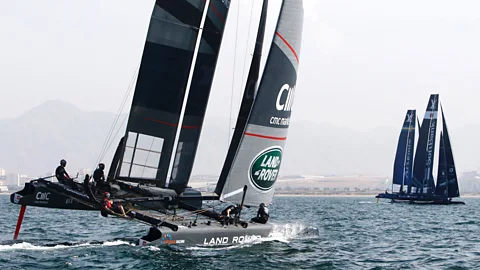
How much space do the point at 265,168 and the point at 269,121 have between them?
1.37 meters

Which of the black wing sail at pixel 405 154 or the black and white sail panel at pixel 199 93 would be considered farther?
the black wing sail at pixel 405 154

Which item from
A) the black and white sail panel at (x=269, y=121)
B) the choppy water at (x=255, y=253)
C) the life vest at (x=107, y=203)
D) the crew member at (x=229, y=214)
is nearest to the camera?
the choppy water at (x=255, y=253)

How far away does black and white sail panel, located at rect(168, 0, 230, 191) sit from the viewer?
731 inches

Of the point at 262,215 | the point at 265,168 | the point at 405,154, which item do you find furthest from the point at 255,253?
the point at 405,154

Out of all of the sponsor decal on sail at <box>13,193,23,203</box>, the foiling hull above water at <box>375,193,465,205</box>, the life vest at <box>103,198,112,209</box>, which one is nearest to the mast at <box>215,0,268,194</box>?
the life vest at <box>103,198,112,209</box>

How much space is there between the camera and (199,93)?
61.9ft

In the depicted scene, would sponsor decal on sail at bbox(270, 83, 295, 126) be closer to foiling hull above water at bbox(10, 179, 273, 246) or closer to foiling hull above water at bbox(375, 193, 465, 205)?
foiling hull above water at bbox(10, 179, 273, 246)

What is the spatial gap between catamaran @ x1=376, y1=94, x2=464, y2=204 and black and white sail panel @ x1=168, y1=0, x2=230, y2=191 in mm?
42730

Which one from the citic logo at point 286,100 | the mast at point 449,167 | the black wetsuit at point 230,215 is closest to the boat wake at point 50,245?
the black wetsuit at point 230,215

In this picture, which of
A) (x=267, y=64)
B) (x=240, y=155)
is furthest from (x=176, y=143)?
(x=267, y=64)

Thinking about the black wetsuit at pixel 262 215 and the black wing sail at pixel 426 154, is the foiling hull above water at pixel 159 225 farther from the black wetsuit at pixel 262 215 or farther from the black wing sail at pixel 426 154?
the black wing sail at pixel 426 154

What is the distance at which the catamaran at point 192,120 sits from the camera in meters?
17.2

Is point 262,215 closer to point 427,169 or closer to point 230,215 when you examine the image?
point 230,215

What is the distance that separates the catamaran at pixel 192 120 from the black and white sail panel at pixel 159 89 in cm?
3
